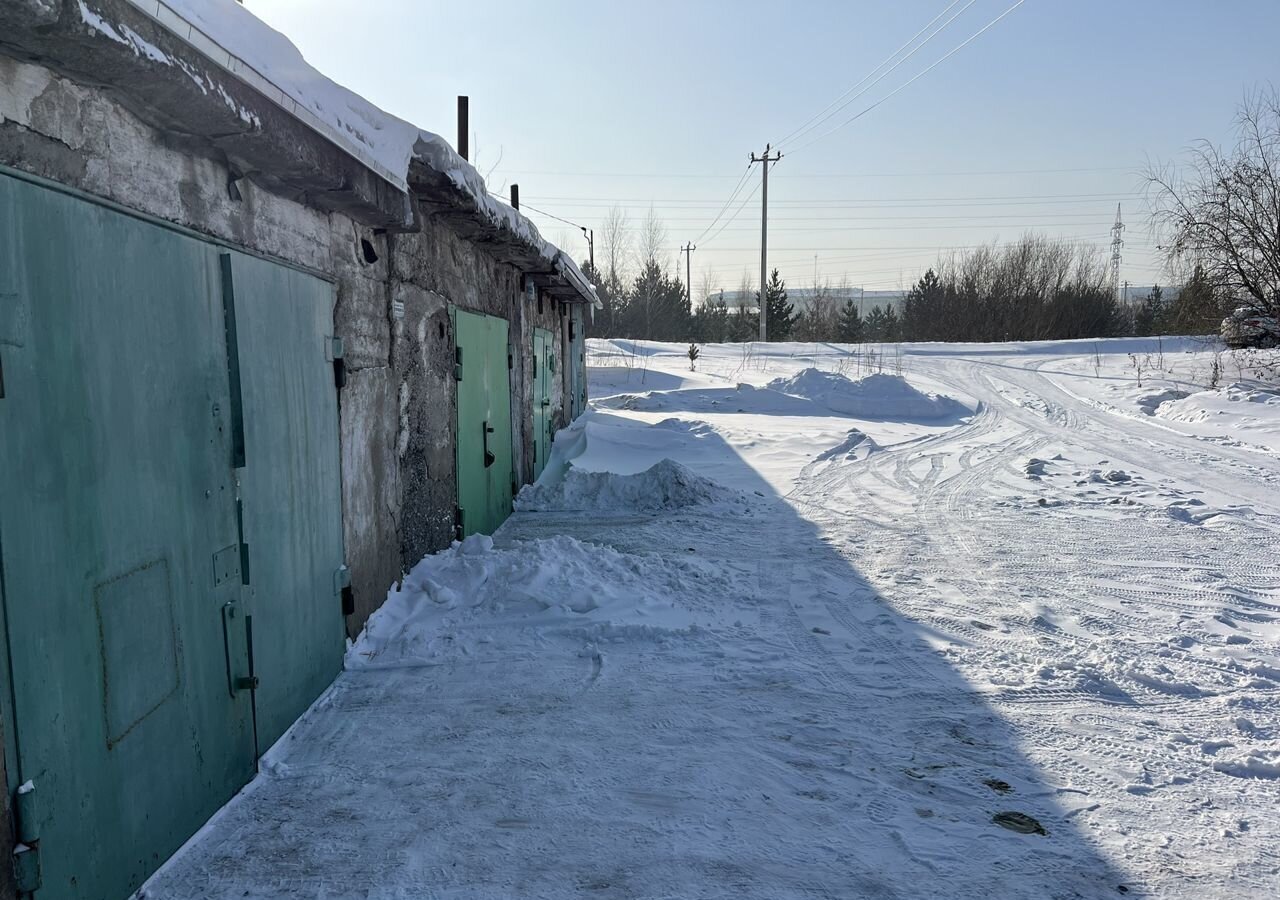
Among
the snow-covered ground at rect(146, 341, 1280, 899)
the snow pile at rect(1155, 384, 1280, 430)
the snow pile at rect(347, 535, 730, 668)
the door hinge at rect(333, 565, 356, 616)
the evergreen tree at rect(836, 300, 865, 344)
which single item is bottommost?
the snow-covered ground at rect(146, 341, 1280, 899)

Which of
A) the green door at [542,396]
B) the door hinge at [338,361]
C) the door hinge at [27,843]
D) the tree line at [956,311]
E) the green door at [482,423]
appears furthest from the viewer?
the tree line at [956,311]

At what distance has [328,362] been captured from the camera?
4.18m

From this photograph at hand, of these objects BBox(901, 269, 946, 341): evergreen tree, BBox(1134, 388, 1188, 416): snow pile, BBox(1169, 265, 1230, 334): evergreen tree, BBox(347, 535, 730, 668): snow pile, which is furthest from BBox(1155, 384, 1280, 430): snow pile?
BBox(901, 269, 946, 341): evergreen tree

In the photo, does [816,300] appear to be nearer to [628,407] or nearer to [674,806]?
[628,407]

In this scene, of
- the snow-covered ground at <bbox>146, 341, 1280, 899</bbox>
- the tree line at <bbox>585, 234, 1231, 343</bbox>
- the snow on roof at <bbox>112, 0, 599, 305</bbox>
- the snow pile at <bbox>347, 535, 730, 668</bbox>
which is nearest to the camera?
the snow on roof at <bbox>112, 0, 599, 305</bbox>

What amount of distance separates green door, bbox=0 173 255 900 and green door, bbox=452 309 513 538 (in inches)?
140

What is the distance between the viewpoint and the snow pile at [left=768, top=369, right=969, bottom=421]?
1805cm

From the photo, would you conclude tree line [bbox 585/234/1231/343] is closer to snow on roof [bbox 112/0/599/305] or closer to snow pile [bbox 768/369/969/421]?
snow pile [bbox 768/369/969/421]

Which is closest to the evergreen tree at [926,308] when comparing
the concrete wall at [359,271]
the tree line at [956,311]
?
the tree line at [956,311]

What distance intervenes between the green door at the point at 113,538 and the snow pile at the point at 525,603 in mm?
1609

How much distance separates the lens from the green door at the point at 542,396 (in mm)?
10289

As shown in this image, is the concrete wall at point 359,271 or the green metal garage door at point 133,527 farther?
the concrete wall at point 359,271

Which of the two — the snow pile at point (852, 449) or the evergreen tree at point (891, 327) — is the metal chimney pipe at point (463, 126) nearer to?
the snow pile at point (852, 449)

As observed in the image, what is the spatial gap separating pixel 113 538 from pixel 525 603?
2994mm
